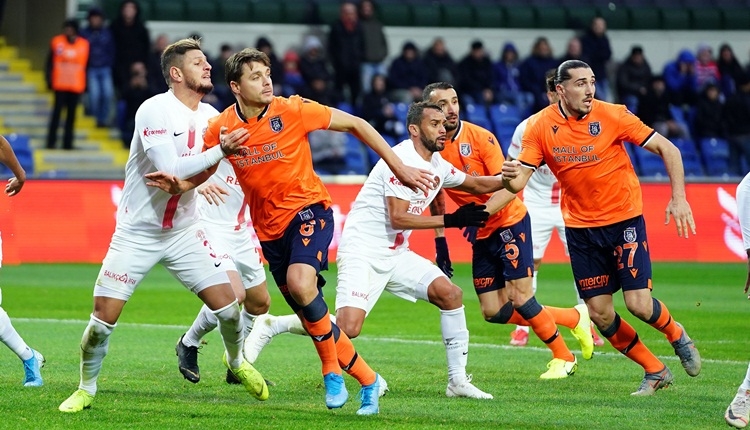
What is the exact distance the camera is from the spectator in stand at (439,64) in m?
24.6

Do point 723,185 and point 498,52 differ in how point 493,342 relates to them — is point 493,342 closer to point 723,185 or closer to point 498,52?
point 723,185

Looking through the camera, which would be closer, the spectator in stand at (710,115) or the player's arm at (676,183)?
the player's arm at (676,183)

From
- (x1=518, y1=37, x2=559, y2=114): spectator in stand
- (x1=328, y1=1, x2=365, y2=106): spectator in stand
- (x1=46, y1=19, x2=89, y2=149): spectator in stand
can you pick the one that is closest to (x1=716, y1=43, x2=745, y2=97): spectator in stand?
(x1=518, y1=37, x2=559, y2=114): spectator in stand

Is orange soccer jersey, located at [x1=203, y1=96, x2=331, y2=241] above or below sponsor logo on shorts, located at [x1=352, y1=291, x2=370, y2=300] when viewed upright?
above

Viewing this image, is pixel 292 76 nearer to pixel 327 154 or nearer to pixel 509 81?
pixel 327 154

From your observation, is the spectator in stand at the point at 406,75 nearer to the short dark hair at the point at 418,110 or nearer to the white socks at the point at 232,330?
the short dark hair at the point at 418,110

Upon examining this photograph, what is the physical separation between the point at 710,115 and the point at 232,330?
62.5ft

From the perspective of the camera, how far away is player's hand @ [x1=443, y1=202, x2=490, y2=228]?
851 cm

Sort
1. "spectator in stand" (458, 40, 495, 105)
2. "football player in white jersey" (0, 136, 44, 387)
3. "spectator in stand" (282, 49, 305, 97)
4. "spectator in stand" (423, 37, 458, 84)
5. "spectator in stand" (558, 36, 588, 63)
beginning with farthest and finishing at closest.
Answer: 1. "spectator in stand" (558, 36, 588, 63)
2. "spectator in stand" (458, 40, 495, 105)
3. "spectator in stand" (423, 37, 458, 84)
4. "spectator in stand" (282, 49, 305, 97)
5. "football player in white jersey" (0, 136, 44, 387)

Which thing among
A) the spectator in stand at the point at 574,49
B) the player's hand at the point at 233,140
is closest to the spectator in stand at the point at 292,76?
the spectator in stand at the point at 574,49

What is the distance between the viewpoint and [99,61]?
22.9 m

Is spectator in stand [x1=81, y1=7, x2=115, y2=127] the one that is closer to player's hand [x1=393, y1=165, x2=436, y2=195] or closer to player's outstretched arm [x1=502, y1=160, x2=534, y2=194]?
player's outstretched arm [x1=502, y1=160, x2=534, y2=194]

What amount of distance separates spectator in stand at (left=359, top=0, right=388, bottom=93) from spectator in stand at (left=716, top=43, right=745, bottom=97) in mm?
7455

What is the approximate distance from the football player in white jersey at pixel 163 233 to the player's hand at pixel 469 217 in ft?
5.10
